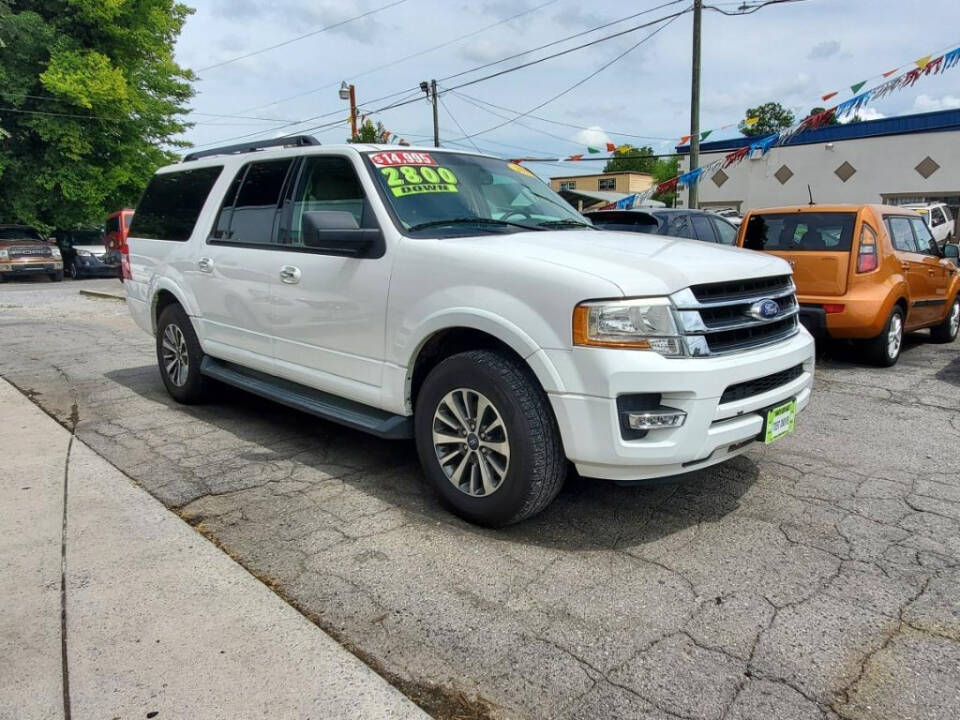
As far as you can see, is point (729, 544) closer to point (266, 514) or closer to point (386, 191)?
point (266, 514)

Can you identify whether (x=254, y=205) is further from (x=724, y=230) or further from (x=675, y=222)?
(x=724, y=230)

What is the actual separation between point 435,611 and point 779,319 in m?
2.17

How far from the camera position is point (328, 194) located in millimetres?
4301

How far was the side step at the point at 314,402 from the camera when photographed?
3746mm

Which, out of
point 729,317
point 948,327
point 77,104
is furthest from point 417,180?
point 77,104

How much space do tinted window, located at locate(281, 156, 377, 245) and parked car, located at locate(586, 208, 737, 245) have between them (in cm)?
416

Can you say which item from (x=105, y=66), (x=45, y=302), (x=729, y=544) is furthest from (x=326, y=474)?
(x=105, y=66)

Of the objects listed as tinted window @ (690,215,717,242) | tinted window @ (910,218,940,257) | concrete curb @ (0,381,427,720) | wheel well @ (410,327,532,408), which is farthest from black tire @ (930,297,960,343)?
concrete curb @ (0,381,427,720)

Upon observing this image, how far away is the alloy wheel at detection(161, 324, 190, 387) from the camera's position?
220 inches

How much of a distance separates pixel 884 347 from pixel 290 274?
18.2ft

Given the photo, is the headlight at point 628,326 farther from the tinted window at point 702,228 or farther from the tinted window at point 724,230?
the tinted window at point 724,230

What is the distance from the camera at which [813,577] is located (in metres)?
2.96

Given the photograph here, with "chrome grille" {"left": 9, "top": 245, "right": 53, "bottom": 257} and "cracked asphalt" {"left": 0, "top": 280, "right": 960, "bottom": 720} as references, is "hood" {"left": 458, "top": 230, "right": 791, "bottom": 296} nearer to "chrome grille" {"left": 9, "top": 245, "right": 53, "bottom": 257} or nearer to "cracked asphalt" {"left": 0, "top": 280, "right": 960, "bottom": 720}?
"cracked asphalt" {"left": 0, "top": 280, "right": 960, "bottom": 720}

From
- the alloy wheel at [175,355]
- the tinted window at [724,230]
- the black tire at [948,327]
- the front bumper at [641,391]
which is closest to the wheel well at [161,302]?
the alloy wheel at [175,355]
